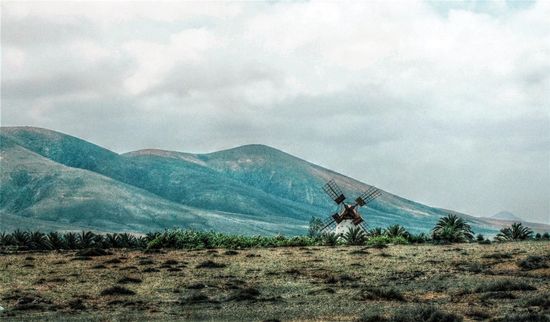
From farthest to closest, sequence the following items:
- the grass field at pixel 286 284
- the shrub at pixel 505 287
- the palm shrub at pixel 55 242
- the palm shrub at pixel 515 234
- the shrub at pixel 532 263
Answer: the palm shrub at pixel 515 234
the palm shrub at pixel 55 242
the shrub at pixel 532 263
the shrub at pixel 505 287
the grass field at pixel 286 284

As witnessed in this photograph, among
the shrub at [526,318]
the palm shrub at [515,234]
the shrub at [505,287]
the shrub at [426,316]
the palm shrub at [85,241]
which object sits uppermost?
the palm shrub at [515,234]

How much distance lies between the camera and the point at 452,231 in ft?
231

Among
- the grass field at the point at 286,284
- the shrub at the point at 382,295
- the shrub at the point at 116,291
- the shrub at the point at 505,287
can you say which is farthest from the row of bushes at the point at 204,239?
the shrub at the point at 382,295

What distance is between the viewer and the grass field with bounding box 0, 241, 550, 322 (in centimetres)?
3030

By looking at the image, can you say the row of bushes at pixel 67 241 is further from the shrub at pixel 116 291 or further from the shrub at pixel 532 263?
the shrub at pixel 532 263

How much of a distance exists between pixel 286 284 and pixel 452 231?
110ft

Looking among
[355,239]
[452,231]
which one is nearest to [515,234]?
[452,231]

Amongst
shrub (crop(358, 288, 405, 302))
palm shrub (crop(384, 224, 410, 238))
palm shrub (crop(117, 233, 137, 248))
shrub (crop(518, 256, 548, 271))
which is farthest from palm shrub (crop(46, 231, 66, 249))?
shrub (crop(518, 256, 548, 271))

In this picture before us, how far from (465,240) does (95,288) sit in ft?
126

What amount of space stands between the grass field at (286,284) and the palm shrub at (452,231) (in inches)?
430

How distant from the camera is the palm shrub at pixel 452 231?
69438 mm

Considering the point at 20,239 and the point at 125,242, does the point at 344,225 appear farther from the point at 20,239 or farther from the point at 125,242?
the point at 20,239

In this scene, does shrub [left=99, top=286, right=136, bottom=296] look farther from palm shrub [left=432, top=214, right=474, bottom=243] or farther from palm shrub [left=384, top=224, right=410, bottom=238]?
palm shrub [left=432, top=214, right=474, bottom=243]

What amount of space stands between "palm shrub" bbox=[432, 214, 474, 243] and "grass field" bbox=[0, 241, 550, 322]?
10931 mm
